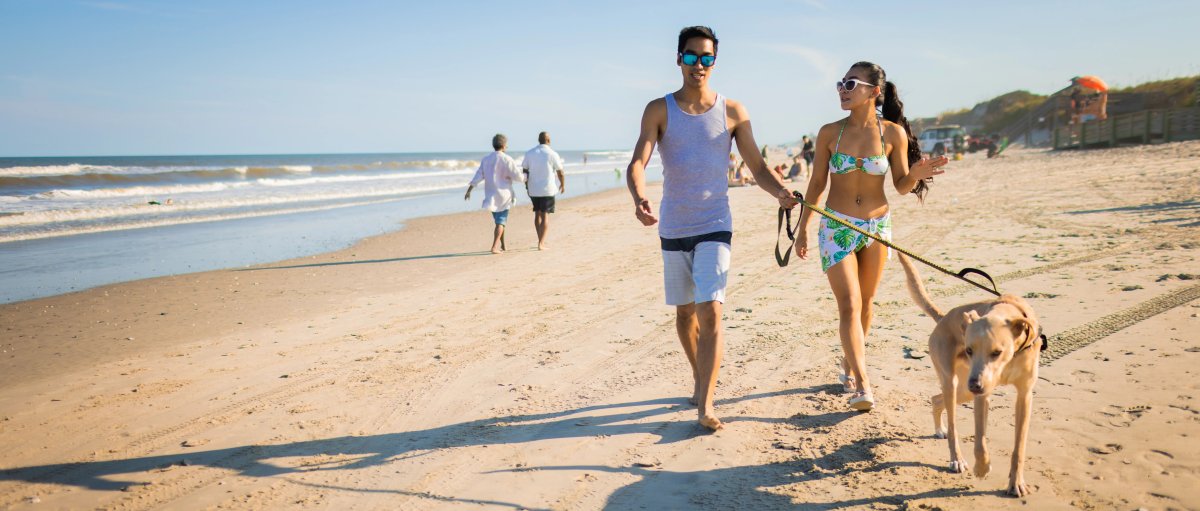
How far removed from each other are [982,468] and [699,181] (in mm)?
2021

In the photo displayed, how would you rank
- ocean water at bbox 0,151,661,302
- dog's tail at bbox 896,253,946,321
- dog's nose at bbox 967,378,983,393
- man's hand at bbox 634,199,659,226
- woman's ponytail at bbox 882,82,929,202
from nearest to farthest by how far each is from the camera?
dog's nose at bbox 967,378,983,393
dog's tail at bbox 896,253,946,321
man's hand at bbox 634,199,659,226
woman's ponytail at bbox 882,82,929,202
ocean water at bbox 0,151,661,302

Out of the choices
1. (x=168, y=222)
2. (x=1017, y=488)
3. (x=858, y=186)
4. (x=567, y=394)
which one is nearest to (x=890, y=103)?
(x=858, y=186)

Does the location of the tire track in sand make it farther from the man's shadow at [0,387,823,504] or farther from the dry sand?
the man's shadow at [0,387,823,504]

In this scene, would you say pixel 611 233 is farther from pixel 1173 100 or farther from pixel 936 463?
pixel 1173 100

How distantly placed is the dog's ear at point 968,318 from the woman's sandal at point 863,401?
3.67ft

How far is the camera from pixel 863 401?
397 cm

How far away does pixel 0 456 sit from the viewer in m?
3.92

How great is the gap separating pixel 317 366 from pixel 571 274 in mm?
4260

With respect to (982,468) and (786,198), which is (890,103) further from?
(982,468)

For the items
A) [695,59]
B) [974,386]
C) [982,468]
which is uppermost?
[695,59]

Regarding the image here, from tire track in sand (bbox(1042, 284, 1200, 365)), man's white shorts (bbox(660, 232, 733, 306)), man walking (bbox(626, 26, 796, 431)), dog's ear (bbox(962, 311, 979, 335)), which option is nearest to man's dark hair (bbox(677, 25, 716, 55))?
man walking (bbox(626, 26, 796, 431))

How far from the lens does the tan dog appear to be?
9.02ft

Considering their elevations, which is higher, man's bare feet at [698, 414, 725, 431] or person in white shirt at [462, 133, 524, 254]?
person in white shirt at [462, 133, 524, 254]

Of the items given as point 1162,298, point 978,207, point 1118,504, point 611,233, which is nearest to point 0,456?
point 1118,504
